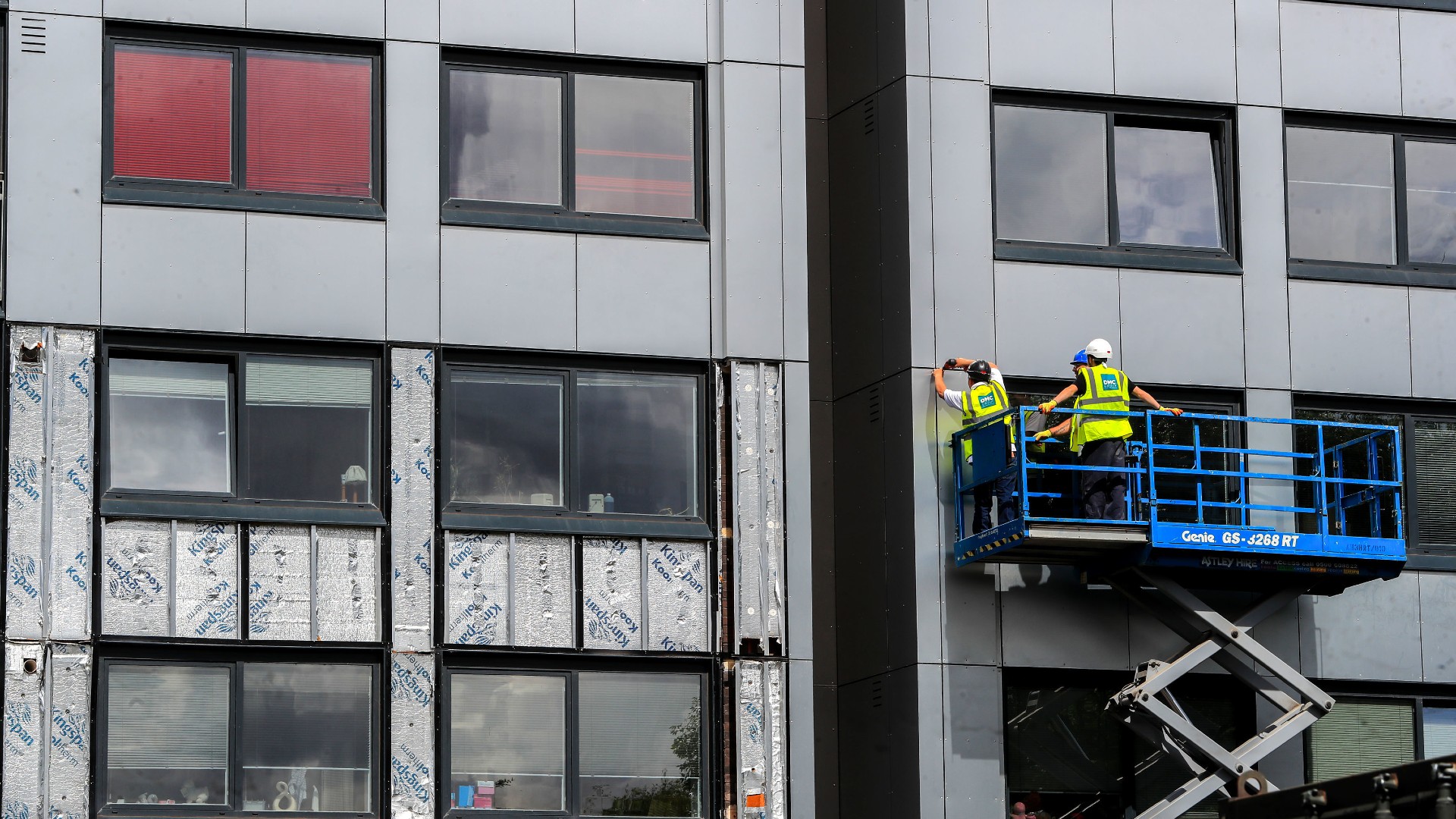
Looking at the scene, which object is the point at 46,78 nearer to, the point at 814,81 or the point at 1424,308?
the point at 814,81

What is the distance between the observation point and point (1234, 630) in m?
22.2

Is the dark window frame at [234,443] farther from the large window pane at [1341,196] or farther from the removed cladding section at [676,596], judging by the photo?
the large window pane at [1341,196]

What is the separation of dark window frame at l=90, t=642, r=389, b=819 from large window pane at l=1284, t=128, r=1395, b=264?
36.9 feet

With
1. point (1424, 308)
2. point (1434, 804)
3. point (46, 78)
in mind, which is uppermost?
point (46, 78)

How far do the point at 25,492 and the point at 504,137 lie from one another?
238 inches

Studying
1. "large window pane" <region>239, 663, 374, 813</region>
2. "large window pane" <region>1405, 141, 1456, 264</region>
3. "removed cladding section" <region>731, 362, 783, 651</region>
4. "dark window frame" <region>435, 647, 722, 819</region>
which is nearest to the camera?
"large window pane" <region>239, 663, 374, 813</region>

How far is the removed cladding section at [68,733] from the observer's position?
2042cm

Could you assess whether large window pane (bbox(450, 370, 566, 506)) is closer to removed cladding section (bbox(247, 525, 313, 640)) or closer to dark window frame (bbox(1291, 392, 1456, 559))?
removed cladding section (bbox(247, 525, 313, 640))

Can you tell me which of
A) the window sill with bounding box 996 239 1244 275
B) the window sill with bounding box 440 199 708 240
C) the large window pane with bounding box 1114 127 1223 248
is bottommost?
the window sill with bounding box 996 239 1244 275

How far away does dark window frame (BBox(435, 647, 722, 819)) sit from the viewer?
70.6ft

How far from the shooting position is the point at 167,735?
68.8ft

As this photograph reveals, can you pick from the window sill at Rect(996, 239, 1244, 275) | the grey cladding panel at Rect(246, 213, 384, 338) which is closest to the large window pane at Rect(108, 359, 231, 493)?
the grey cladding panel at Rect(246, 213, 384, 338)

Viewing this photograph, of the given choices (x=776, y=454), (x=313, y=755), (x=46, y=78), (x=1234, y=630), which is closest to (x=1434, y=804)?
(x=1234, y=630)

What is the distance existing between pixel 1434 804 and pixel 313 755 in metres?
11.1
